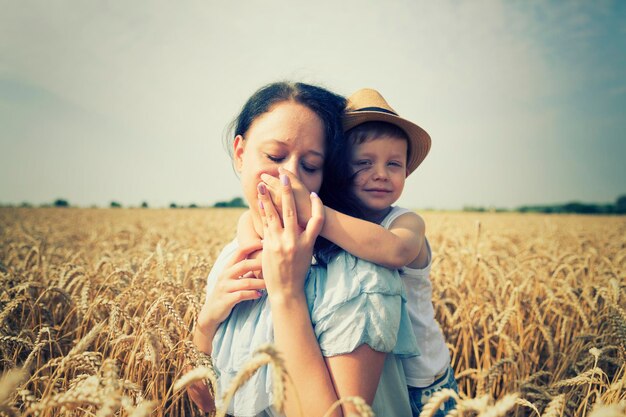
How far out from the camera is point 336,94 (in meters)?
1.75

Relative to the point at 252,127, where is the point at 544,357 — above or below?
below

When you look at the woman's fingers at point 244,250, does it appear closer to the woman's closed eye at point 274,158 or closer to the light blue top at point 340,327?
the light blue top at point 340,327

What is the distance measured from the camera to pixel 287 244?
1.07 metres

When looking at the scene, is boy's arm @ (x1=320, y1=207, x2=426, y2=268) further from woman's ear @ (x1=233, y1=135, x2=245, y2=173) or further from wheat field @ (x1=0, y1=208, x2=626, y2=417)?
woman's ear @ (x1=233, y1=135, x2=245, y2=173)

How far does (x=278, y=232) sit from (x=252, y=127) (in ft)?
1.81

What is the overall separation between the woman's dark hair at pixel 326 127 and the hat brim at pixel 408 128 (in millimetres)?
74

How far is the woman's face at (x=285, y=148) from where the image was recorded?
128cm

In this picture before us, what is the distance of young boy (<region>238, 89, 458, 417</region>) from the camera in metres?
1.16

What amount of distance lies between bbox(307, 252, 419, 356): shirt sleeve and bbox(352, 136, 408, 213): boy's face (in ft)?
1.87

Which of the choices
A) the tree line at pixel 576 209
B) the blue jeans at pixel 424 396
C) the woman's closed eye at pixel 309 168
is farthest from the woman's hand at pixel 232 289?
the tree line at pixel 576 209

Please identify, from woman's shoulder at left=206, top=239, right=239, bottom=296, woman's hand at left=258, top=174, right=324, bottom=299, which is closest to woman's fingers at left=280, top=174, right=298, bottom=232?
woman's hand at left=258, top=174, right=324, bottom=299

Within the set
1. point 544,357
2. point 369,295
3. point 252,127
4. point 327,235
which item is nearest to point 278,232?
point 327,235

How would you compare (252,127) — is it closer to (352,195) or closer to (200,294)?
(352,195)

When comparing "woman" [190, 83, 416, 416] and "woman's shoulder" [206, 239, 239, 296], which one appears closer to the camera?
"woman" [190, 83, 416, 416]
